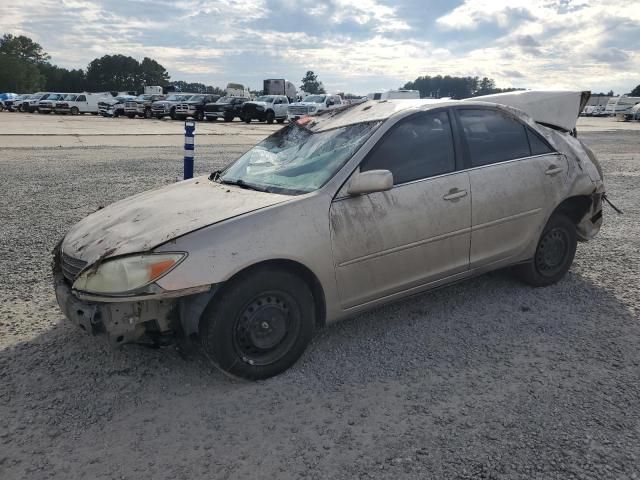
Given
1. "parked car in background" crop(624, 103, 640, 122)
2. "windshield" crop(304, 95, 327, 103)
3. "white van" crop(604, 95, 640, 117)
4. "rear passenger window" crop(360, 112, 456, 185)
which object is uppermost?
"white van" crop(604, 95, 640, 117)

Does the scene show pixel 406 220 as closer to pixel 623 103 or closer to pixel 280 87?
pixel 280 87

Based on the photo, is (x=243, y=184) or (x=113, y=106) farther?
(x=113, y=106)

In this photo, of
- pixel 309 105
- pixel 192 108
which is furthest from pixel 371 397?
pixel 192 108

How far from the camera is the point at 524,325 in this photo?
3.95 meters

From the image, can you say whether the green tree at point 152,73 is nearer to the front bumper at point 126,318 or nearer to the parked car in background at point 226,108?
the parked car in background at point 226,108

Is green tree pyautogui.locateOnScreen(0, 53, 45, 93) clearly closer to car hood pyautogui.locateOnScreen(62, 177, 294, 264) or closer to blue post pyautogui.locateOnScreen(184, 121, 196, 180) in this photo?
blue post pyautogui.locateOnScreen(184, 121, 196, 180)

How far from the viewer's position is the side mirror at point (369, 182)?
3348 mm

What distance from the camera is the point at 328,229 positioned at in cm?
326

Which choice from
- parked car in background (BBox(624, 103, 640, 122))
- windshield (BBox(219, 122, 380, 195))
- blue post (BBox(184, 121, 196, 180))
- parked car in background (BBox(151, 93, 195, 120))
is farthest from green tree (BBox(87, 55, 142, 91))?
windshield (BBox(219, 122, 380, 195))

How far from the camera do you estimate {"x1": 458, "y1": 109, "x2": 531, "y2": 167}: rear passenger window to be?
4.11 metres

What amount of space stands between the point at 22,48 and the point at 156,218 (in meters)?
132

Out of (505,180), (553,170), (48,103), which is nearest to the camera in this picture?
(505,180)

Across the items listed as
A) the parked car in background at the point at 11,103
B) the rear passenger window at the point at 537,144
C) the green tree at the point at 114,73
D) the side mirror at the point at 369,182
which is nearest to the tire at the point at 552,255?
the rear passenger window at the point at 537,144

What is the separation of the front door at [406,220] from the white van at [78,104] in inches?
1695
